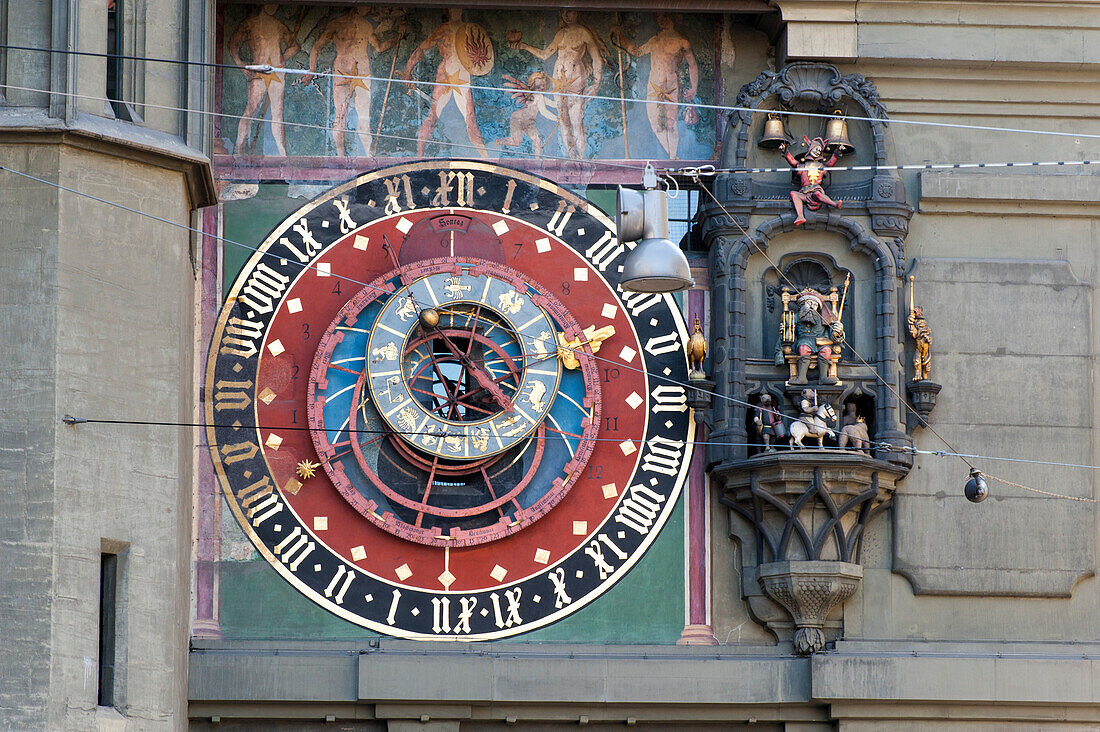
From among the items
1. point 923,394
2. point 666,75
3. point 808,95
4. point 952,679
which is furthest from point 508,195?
point 952,679

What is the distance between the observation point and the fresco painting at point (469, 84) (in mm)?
16844

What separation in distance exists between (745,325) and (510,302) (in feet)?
6.11

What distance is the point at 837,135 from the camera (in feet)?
54.4

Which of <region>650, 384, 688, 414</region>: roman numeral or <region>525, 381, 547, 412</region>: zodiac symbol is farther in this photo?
<region>650, 384, 688, 414</region>: roman numeral

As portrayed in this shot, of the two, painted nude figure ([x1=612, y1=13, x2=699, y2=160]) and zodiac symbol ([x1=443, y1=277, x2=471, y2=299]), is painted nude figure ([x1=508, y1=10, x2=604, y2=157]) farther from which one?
A: zodiac symbol ([x1=443, y1=277, x2=471, y2=299])

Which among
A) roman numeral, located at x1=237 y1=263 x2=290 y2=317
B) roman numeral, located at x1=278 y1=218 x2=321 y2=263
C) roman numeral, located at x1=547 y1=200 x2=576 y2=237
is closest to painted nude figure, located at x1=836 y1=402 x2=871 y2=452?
roman numeral, located at x1=547 y1=200 x2=576 y2=237

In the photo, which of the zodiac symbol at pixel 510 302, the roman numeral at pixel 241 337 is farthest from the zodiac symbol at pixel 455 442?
the roman numeral at pixel 241 337

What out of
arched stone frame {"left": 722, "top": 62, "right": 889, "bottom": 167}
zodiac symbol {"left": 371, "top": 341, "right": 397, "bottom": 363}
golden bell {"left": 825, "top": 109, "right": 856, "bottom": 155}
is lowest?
zodiac symbol {"left": 371, "top": 341, "right": 397, "bottom": 363}

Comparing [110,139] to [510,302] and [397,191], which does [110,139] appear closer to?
[397,191]

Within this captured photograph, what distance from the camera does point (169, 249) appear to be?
49.2ft

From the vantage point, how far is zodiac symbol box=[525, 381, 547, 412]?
16141 mm

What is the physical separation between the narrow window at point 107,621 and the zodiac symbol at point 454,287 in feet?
11.3

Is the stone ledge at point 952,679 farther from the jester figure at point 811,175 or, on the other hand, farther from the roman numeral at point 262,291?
the roman numeral at point 262,291

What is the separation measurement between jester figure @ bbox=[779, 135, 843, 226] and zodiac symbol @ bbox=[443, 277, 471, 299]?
8.79 feet
